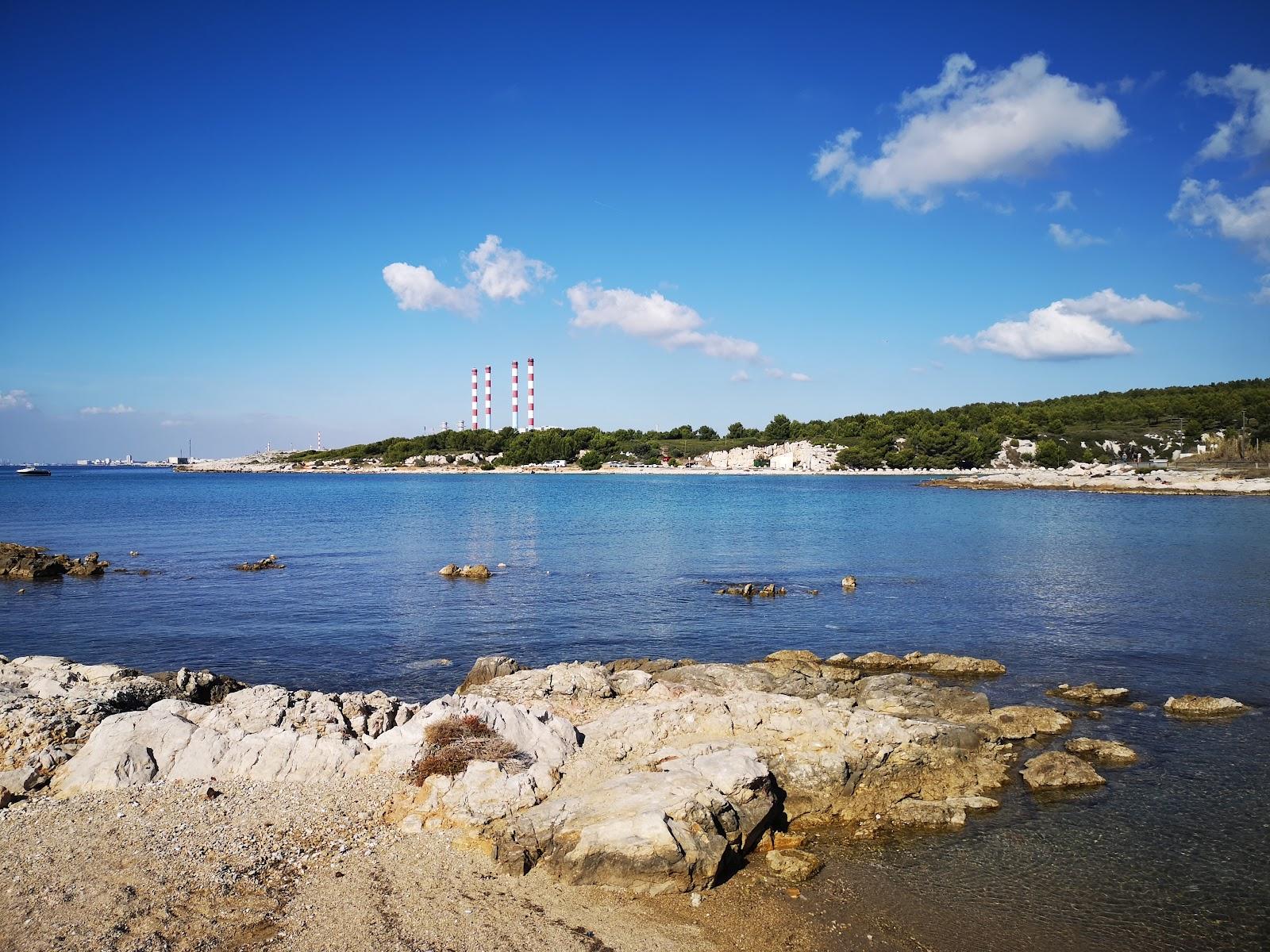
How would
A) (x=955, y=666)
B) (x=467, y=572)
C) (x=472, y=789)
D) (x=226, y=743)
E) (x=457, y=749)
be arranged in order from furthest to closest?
(x=467, y=572) → (x=955, y=666) → (x=226, y=743) → (x=457, y=749) → (x=472, y=789)

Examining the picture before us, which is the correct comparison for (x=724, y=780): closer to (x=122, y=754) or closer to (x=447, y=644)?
(x=122, y=754)

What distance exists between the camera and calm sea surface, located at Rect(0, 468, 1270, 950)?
1137 cm

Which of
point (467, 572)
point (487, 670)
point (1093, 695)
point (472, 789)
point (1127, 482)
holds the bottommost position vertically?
point (1093, 695)

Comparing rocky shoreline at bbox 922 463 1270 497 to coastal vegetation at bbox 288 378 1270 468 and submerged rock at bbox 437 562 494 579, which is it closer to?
coastal vegetation at bbox 288 378 1270 468

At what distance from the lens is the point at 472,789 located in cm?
1238

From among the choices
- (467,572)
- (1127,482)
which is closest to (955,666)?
(467,572)

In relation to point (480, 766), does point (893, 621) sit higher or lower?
lower

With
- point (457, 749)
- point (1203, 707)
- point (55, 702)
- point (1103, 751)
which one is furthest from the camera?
point (1203, 707)

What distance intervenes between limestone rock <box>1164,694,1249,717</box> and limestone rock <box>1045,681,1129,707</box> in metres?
1.02

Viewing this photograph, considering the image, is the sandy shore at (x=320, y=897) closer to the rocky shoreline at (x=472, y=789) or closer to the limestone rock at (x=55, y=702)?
the rocky shoreline at (x=472, y=789)

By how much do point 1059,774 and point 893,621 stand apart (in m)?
14.5

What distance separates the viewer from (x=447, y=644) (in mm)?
25844

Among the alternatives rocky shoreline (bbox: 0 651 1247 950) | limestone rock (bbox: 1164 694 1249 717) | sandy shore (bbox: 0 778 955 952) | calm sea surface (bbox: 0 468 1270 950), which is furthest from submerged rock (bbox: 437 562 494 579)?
limestone rock (bbox: 1164 694 1249 717)

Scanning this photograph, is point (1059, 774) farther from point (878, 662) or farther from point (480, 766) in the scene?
point (480, 766)
